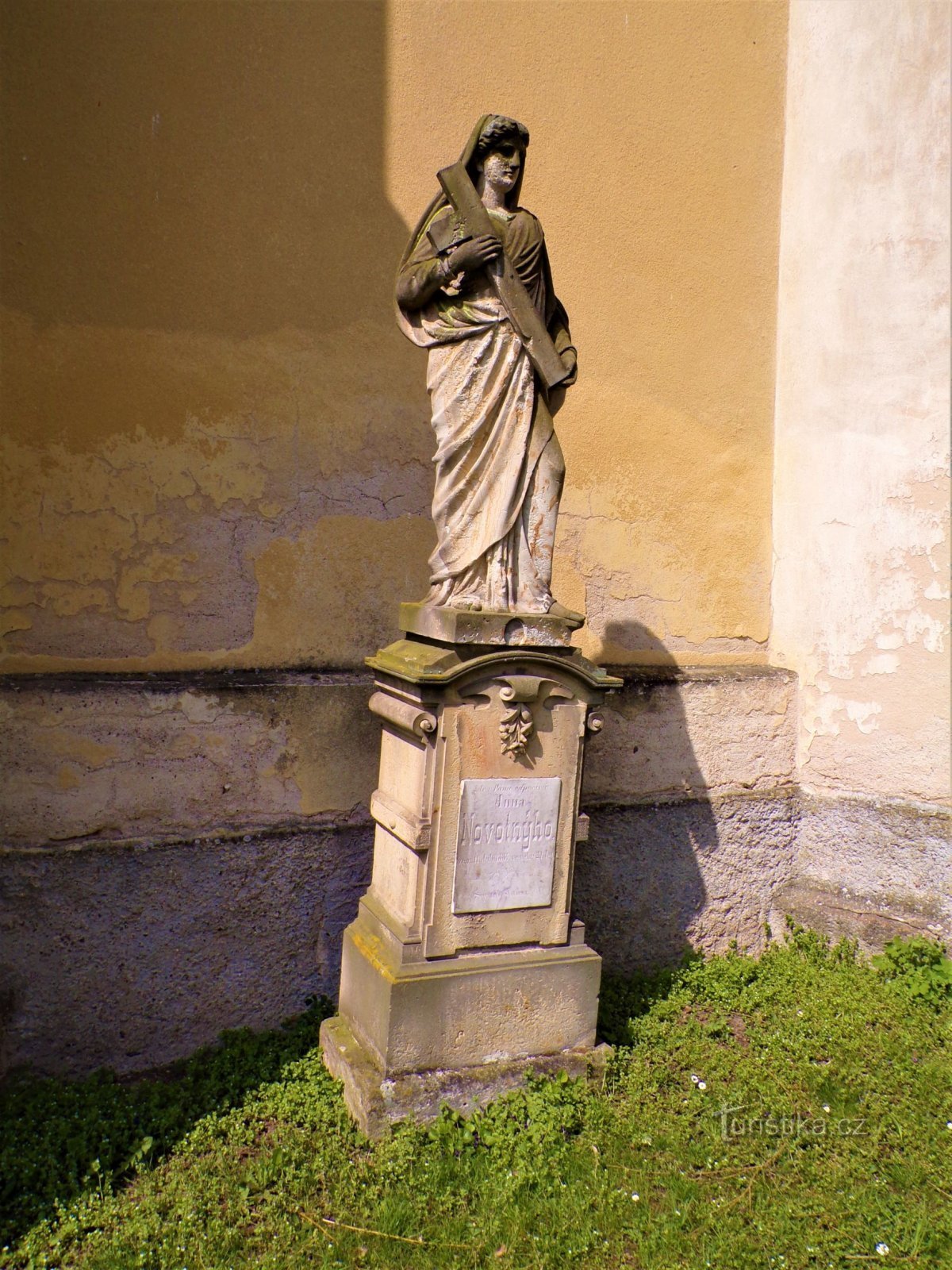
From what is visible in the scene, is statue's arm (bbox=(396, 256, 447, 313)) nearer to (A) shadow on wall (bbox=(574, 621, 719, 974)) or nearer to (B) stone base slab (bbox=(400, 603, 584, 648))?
(B) stone base slab (bbox=(400, 603, 584, 648))

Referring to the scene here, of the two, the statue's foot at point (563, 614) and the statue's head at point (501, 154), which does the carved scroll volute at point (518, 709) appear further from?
the statue's head at point (501, 154)

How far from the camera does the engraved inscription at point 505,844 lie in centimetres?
372

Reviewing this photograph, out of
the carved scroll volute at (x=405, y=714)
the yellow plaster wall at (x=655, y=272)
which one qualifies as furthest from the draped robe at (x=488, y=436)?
the yellow plaster wall at (x=655, y=272)

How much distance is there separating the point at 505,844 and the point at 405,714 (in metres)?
0.64

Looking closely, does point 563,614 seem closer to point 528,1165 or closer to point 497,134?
point 497,134

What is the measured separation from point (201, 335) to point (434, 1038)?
3.21 meters

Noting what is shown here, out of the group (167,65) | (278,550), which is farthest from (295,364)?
(167,65)

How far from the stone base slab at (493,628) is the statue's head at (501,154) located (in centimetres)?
168

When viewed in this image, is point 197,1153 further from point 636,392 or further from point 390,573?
point 636,392

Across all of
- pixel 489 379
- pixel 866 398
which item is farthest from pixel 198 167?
pixel 866 398

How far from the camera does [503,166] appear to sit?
3793 mm

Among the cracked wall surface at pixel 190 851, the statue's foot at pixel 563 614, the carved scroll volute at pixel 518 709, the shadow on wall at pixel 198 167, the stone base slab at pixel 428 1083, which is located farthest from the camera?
the shadow on wall at pixel 198 167

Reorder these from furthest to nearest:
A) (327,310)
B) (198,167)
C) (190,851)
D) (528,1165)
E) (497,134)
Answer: (327,310) < (198,167) < (190,851) < (497,134) < (528,1165)

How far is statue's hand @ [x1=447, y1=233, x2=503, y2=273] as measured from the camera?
3600 millimetres
